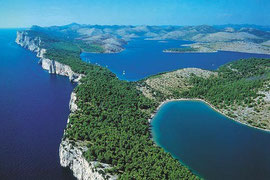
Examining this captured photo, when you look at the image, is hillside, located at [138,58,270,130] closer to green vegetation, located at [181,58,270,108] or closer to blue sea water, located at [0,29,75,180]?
green vegetation, located at [181,58,270,108]

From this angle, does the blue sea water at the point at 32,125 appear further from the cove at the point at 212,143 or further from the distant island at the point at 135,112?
the cove at the point at 212,143

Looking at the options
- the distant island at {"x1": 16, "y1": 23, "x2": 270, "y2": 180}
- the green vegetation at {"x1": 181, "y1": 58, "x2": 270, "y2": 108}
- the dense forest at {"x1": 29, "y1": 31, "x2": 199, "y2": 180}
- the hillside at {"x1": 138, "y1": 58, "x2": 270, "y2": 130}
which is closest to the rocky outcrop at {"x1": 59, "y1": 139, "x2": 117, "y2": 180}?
the distant island at {"x1": 16, "y1": 23, "x2": 270, "y2": 180}

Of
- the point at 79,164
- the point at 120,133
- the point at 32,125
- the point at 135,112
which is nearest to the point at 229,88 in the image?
the point at 135,112

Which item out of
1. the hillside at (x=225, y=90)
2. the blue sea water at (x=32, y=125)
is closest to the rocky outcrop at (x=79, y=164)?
the blue sea water at (x=32, y=125)

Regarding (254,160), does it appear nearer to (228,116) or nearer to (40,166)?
(228,116)

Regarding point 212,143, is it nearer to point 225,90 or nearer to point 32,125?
point 225,90

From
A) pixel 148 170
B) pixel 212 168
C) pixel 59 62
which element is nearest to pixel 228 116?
pixel 212 168
